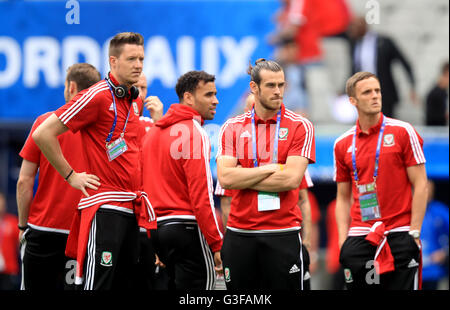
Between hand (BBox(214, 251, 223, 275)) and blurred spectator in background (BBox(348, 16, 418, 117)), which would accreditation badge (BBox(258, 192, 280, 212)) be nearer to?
hand (BBox(214, 251, 223, 275))

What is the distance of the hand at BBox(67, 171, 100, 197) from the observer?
4520mm

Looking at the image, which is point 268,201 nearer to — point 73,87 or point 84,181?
point 84,181

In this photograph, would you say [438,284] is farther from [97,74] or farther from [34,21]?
[34,21]

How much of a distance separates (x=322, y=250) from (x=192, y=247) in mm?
6462

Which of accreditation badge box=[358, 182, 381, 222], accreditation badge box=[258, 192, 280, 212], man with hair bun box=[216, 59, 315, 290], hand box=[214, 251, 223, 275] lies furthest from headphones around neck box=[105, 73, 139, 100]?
accreditation badge box=[358, 182, 381, 222]

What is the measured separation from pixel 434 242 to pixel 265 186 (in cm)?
568

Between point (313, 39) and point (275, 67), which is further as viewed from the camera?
point (313, 39)

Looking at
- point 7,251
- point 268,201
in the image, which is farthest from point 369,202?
point 7,251

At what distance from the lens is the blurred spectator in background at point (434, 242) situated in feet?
31.6

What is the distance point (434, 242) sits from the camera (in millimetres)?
9656

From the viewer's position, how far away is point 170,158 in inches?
209

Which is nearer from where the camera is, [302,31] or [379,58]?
[379,58]

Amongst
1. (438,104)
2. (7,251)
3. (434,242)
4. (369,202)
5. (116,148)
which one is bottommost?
(7,251)
